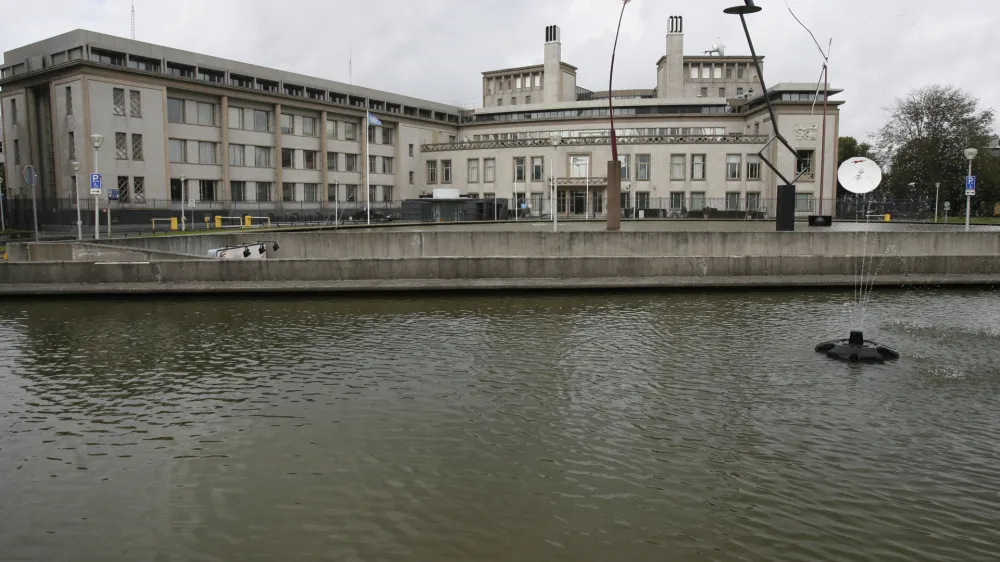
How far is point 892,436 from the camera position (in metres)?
8.72

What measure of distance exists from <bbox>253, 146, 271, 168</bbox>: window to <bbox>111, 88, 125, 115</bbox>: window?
50.0 ft

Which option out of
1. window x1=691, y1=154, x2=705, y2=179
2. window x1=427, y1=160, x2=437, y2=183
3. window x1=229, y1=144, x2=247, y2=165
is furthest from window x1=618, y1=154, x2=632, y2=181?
window x1=229, y1=144, x2=247, y2=165

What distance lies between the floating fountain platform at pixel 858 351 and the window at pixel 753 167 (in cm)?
7394

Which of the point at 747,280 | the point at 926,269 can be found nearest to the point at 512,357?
the point at 747,280

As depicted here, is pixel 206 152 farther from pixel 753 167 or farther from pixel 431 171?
pixel 753 167

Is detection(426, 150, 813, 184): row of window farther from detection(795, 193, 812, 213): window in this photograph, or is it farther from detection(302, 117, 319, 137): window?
detection(302, 117, 319, 137): window

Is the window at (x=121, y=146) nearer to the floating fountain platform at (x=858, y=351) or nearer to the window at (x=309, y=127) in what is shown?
the window at (x=309, y=127)

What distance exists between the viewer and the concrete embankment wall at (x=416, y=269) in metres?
21.7

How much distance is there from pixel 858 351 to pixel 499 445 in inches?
288

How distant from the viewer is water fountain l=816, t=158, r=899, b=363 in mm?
12492

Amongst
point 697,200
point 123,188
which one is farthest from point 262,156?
point 697,200

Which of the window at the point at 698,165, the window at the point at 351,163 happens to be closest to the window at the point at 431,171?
the window at the point at 351,163

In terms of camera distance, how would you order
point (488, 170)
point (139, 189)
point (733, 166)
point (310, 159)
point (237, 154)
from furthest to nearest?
point (488, 170), point (733, 166), point (310, 159), point (237, 154), point (139, 189)

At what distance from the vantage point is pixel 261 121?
76.2m
